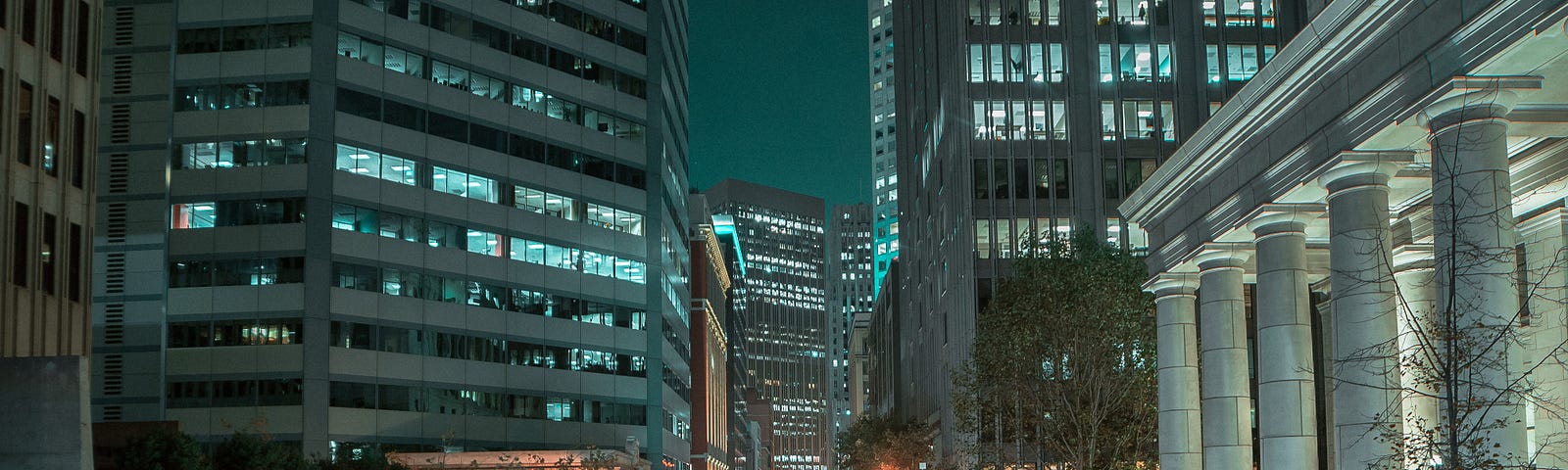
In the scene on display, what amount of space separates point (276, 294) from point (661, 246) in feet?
106

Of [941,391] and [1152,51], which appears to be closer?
[1152,51]

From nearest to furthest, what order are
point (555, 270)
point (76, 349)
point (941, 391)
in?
point (76, 349)
point (555, 270)
point (941, 391)

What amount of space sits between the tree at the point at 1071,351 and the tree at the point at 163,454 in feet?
88.5

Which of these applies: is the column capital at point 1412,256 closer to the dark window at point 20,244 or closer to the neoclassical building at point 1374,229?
the neoclassical building at point 1374,229

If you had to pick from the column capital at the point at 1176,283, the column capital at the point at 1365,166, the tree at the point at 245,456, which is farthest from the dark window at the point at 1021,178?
the column capital at the point at 1365,166

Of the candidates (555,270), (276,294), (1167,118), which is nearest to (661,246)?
(555,270)

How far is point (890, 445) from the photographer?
109 m

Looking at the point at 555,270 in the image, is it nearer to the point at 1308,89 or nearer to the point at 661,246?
the point at 661,246

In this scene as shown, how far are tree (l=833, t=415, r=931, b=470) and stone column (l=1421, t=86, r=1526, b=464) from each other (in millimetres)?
88632

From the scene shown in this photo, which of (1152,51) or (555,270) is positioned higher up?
(1152,51)

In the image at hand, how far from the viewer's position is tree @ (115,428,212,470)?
1537 inches

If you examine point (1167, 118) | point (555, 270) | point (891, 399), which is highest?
point (1167, 118)

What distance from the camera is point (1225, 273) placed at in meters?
30.3

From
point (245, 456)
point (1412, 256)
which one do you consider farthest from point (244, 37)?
point (1412, 256)
